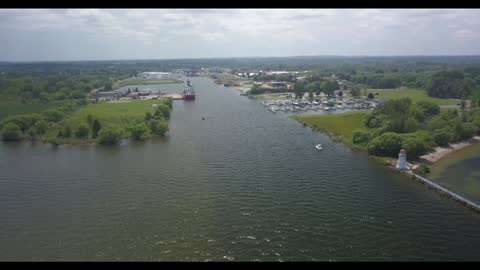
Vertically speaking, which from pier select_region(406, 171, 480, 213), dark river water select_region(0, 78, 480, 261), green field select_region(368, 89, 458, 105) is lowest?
dark river water select_region(0, 78, 480, 261)

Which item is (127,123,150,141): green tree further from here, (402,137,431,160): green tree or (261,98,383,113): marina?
(402,137,431,160): green tree

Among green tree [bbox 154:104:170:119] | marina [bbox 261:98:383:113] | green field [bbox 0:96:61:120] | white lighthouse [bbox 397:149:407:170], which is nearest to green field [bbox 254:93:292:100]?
marina [bbox 261:98:383:113]

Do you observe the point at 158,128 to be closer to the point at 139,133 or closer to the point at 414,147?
the point at 139,133

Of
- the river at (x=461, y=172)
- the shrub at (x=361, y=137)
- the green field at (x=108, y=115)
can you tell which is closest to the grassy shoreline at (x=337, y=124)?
the shrub at (x=361, y=137)

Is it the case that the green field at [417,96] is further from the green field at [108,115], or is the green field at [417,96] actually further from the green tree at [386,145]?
the green field at [108,115]
